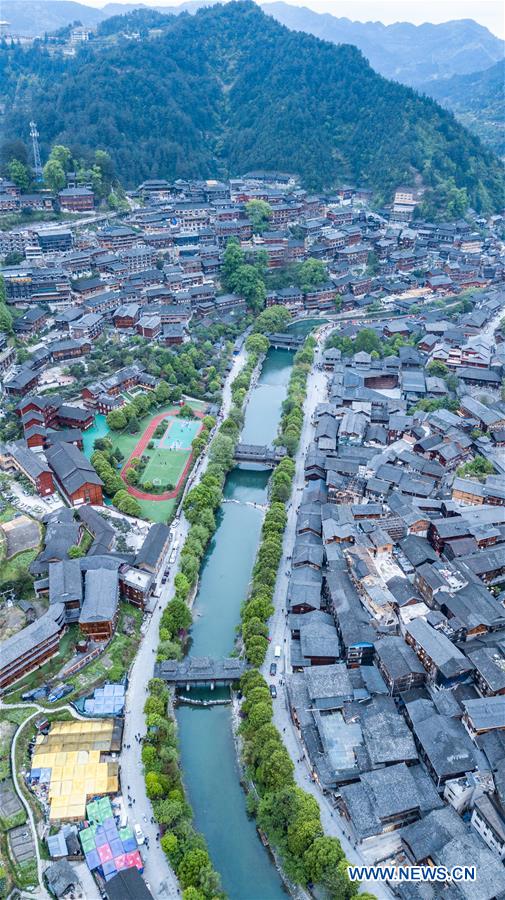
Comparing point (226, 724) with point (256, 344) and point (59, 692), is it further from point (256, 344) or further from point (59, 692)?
point (256, 344)

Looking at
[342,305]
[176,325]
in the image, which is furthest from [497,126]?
[176,325]

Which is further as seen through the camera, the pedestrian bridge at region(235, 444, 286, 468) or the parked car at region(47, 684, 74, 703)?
the pedestrian bridge at region(235, 444, 286, 468)

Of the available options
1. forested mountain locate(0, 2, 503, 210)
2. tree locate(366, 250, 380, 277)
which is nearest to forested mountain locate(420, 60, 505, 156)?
forested mountain locate(0, 2, 503, 210)

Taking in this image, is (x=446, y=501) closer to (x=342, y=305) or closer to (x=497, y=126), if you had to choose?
(x=342, y=305)

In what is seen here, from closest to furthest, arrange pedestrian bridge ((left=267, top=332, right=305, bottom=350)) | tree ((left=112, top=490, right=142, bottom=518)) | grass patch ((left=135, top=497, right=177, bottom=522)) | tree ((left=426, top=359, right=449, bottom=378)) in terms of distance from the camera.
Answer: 1. tree ((left=112, top=490, right=142, bottom=518))
2. grass patch ((left=135, top=497, right=177, bottom=522))
3. tree ((left=426, top=359, right=449, bottom=378))
4. pedestrian bridge ((left=267, top=332, right=305, bottom=350))

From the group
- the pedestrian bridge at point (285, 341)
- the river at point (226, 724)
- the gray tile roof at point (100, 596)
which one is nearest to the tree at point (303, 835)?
the river at point (226, 724)

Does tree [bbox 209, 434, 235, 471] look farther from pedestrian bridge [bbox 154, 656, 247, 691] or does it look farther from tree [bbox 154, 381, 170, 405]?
pedestrian bridge [bbox 154, 656, 247, 691]

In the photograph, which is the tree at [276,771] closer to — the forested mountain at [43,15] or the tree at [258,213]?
the tree at [258,213]
